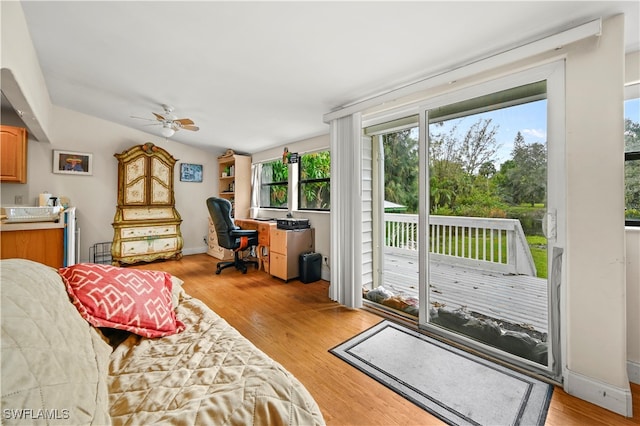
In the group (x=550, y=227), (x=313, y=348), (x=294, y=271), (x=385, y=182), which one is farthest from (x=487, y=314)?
(x=294, y=271)

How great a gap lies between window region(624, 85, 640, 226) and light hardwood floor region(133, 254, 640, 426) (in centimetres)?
113

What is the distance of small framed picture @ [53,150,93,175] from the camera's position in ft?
13.9

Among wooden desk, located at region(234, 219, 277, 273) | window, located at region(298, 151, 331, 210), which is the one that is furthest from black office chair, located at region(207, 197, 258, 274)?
window, located at region(298, 151, 331, 210)

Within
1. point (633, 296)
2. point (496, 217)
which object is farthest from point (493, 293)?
point (633, 296)

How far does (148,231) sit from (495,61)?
543cm

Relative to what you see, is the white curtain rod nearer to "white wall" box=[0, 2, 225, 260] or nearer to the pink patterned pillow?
the pink patterned pillow

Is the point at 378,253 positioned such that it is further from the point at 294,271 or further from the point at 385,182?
the point at 294,271

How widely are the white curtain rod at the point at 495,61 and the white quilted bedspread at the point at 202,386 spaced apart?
7.51 ft

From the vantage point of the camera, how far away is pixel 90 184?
4582 millimetres

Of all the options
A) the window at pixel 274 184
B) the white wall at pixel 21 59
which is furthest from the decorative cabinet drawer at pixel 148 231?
the white wall at pixel 21 59

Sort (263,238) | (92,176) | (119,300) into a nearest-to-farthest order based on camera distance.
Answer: (119,300), (263,238), (92,176)

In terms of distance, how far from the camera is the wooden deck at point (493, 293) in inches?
76.9

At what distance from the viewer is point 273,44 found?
2.09 meters

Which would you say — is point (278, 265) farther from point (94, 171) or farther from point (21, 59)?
point (94, 171)
